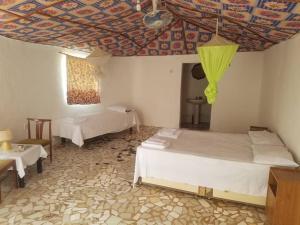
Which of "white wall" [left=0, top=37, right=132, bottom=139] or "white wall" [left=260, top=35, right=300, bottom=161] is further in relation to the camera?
"white wall" [left=0, top=37, right=132, bottom=139]

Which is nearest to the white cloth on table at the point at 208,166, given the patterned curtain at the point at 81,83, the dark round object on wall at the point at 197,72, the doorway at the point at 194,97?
the patterned curtain at the point at 81,83

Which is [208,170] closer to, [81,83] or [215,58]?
[215,58]

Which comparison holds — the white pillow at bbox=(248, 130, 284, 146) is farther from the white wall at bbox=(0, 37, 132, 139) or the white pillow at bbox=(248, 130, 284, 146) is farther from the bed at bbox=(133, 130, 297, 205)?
the white wall at bbox=(0, 37, 132, 139)

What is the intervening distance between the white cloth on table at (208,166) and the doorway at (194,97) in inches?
154

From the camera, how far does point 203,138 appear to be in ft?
11.1

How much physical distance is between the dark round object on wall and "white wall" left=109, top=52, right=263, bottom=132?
122 centimetres

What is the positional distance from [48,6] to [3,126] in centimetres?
225

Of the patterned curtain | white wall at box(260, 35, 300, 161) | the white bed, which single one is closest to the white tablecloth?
the white bed

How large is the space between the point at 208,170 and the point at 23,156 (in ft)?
7.68

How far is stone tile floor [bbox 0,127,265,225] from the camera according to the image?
7.09 feet

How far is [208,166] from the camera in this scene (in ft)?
8.03

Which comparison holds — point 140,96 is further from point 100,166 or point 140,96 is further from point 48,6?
point 48,6

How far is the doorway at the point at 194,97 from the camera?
6859mm

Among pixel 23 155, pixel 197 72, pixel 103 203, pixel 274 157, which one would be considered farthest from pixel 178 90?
pixel 23 155
